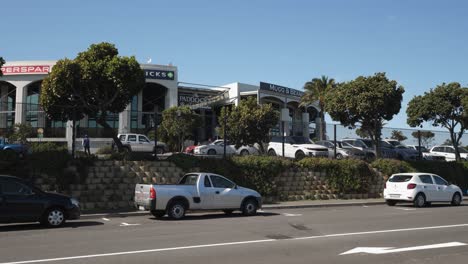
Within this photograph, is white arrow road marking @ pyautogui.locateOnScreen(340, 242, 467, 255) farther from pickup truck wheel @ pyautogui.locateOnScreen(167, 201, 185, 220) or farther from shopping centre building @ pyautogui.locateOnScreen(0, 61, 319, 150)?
shopping centre building @ pyautogui.locateOnScreen(0, 61, 319, 150)

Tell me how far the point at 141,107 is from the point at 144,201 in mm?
39594

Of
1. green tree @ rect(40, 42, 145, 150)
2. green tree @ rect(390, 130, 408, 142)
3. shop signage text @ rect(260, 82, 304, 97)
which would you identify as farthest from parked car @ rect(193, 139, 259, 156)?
shop signage text @ rect(260, 82, 304, 97)

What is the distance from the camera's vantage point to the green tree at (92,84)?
21.5 m

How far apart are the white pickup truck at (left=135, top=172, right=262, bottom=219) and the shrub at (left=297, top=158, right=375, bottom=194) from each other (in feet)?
27.4

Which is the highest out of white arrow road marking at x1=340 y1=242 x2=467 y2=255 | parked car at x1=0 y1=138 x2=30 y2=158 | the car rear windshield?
parked car at x1=0 y1=138 x2=30 y2=158

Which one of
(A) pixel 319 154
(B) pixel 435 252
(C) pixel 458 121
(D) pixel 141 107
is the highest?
(D) pixel 141 107

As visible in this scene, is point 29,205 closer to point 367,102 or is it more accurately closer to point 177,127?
point 367,102

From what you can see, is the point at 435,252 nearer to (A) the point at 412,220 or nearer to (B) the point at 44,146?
(A) the point at 412,220

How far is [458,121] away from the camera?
103 feet

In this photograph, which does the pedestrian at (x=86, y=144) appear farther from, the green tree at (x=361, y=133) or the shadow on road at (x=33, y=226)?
the green tree at (x=361, y=133)

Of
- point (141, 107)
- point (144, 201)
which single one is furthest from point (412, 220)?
point (141, 107)

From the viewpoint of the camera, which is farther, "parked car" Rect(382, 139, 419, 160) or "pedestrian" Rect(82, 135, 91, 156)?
"parked car" Rect(382, 139, 419, 160)

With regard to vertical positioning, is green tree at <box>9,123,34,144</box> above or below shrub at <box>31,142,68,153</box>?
above

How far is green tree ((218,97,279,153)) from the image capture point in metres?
32.2
